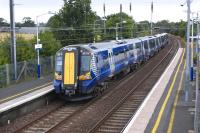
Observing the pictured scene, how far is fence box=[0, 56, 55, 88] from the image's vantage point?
95.6ft

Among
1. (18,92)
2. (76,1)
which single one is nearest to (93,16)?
(76,1)

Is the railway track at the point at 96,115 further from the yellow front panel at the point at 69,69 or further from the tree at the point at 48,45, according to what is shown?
the tree at the point at 48,45

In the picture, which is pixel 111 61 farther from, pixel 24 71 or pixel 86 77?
pixel 24 71

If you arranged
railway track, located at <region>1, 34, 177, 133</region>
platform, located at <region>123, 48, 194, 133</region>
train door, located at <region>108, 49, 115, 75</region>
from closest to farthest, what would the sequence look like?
platform, located at <region>123, 48, 194, 133</region>, railway track, located at <region>1, 34, 177, 133</region>, train door, located at <region>108, 49, 115, 75</region>

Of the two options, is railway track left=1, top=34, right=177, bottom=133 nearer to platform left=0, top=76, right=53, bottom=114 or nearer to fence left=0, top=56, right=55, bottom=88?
platform left=0, top=76, right=53, bottom=114

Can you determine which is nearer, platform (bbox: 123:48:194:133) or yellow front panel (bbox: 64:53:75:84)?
platform (bbox: 123:48:194:133)

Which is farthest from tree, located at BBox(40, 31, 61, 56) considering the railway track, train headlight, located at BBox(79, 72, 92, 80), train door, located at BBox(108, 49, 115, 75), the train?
train headlight, located at BBox(79, 72, 92, 80)

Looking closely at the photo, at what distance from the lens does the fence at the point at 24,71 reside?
2915 centimetres

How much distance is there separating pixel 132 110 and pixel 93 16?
31.2 metres

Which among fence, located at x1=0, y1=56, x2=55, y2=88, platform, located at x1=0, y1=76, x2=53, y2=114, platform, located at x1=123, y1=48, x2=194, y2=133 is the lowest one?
platform, located at x1=123, y1=48, x2=194, y2=133

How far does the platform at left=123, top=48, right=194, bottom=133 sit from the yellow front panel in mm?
4139

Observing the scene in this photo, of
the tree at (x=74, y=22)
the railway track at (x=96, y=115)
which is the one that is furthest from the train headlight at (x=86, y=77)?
the tree at (x=74, y=22)

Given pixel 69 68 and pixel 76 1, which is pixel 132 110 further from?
pixel 76 1

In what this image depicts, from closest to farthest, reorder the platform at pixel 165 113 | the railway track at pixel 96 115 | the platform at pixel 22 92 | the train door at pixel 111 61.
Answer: the platform at pixel 165 113, the railway track at pixel 96 115, the platform at pixel 22 92, the train door at pixel 111 61
